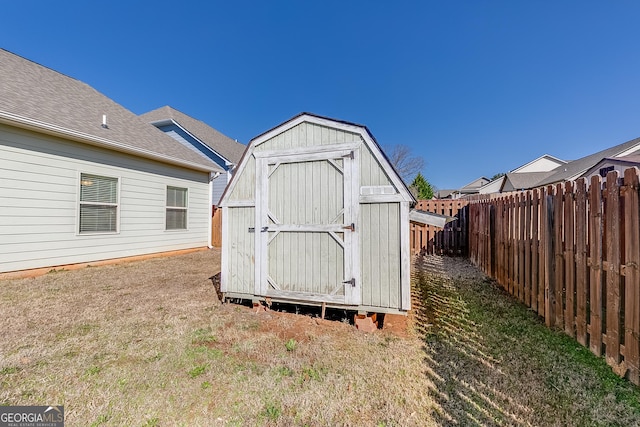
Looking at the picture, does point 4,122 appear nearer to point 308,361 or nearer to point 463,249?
point 308,361

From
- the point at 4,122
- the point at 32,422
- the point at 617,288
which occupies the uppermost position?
the point at 4,122

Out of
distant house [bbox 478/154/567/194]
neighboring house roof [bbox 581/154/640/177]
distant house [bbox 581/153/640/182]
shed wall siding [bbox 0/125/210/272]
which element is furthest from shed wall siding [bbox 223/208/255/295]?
distant house [bbox 478/154/567/194]

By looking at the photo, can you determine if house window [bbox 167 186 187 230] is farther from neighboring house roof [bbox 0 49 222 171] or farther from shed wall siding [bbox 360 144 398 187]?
shed wall siding [bbox 360 144 398 187]

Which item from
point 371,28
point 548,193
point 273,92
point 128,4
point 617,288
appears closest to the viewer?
point 617,288

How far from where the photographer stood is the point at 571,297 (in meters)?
3.00

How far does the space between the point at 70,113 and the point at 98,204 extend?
8.12 ft

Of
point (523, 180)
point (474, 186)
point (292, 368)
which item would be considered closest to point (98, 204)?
point (292, 368)

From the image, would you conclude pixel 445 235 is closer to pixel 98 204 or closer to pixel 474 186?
pixel 98 204

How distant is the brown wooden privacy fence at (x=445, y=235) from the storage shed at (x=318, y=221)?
5943mm

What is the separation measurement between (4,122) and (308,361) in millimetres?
7429

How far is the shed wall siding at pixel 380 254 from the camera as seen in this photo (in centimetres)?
337

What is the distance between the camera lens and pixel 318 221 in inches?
145

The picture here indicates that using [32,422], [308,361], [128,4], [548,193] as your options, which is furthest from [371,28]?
[32,422]

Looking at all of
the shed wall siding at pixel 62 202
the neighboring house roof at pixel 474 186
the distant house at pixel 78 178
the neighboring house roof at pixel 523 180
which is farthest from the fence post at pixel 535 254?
the neighboring house roof at pixel 474 186
